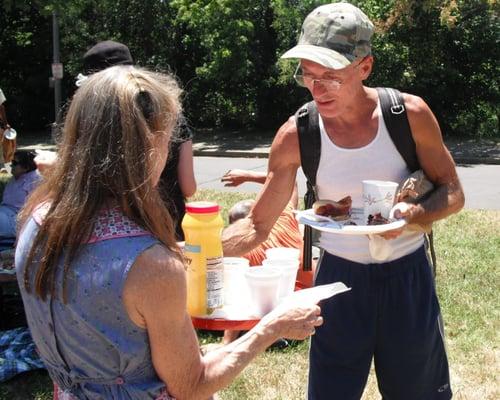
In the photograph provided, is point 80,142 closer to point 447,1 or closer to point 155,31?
point 447,1

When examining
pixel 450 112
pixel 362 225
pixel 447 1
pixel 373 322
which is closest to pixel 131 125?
pixel 362 225

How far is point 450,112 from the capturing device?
16609 millimetres

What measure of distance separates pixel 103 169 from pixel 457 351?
11.2 ft

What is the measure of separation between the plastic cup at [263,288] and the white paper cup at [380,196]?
0.41 meters

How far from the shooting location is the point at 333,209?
227cm

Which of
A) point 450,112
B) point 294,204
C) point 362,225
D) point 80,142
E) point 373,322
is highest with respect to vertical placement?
point 80,142

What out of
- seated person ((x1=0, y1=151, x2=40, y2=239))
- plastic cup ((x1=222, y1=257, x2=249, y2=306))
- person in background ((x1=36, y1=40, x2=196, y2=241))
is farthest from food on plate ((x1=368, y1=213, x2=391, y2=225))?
seated person ((x1=0, y1=151, x2=40, y2=239))

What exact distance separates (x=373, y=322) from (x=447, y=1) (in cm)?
1270

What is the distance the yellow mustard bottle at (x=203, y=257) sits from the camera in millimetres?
1995

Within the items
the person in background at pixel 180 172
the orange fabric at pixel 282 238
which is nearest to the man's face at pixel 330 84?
the person in background at pixel 180 172

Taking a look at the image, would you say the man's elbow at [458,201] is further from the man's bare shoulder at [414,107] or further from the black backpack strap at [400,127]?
the man's bare shoulder at [414,107]

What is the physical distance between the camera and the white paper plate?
2.11 m

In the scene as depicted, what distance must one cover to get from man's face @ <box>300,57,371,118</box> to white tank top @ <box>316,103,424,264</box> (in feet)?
0.38

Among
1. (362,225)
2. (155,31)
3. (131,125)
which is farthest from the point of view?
(155,31)
